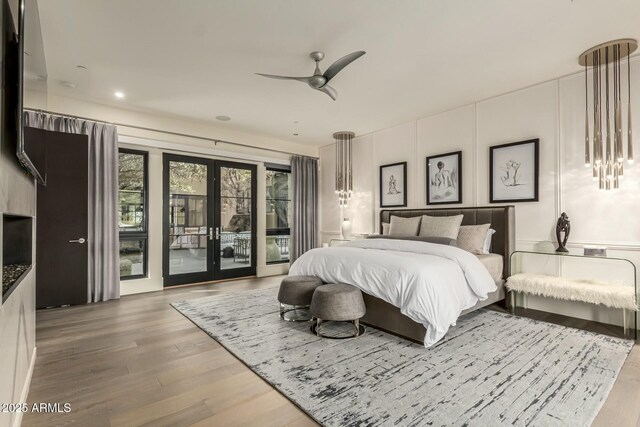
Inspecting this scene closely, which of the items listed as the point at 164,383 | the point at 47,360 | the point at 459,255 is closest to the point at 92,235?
the point at 47,360

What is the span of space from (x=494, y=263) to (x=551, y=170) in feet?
4.42

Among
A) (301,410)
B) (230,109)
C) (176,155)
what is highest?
(230,109)

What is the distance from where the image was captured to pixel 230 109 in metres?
4.90

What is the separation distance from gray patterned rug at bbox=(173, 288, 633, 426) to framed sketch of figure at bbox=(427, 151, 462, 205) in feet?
6.69

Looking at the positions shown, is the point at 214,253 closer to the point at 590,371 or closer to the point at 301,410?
the point at 301,410

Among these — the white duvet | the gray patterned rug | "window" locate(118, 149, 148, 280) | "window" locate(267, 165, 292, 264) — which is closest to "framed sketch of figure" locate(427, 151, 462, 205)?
the white duvet

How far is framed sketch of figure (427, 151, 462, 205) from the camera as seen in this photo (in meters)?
4.90

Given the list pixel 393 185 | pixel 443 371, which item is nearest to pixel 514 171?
pixel 393 185

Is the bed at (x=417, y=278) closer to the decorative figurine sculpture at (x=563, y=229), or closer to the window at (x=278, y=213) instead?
the decorative figurine sculpture at (x=563, y=229)

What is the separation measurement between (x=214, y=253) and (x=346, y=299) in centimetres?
359

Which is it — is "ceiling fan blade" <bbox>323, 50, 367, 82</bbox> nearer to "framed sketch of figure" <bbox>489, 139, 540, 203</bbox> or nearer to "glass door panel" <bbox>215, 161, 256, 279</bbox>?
"framed sketch of figure" <bbox>489, 139, 540, 203</bbox>

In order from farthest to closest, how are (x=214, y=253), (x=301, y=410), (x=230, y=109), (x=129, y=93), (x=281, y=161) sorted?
1. (x=281, y=161)
2. (x=214, y=253)
3. (x=230, y=109)
4. (x=129, y=93)
5. (x=301, y=410)

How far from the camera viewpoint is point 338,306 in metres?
3.04

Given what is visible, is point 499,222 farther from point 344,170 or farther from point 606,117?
point 344,170
